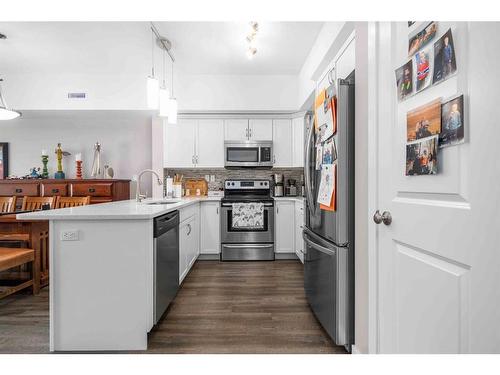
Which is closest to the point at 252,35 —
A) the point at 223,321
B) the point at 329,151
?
the point at 329,151

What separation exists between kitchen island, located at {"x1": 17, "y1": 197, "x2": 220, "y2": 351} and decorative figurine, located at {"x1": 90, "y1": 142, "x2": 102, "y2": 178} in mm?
3055

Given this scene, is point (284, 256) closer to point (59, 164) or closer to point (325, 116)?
point (325, 116)

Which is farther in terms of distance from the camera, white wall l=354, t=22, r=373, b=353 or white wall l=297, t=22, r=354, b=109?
white wall l=297, t=22, r=354, b=109

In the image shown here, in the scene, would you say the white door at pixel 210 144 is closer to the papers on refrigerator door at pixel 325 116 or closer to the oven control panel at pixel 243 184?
the oven control panel at pixel 243 184

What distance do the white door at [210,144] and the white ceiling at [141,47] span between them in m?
0.76

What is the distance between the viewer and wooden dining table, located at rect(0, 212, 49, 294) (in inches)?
103

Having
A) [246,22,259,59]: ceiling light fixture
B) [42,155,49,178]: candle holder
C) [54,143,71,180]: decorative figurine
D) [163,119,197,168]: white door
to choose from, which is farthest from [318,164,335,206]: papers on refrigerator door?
[42,155,49,178]: candle holder

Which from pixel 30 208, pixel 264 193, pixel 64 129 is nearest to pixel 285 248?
pixel 264 193

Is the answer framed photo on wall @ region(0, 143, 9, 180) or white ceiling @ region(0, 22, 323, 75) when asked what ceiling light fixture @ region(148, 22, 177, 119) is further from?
framed photo on wall @ region(0, 143, 9, 180)

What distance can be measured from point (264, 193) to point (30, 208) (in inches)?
122
